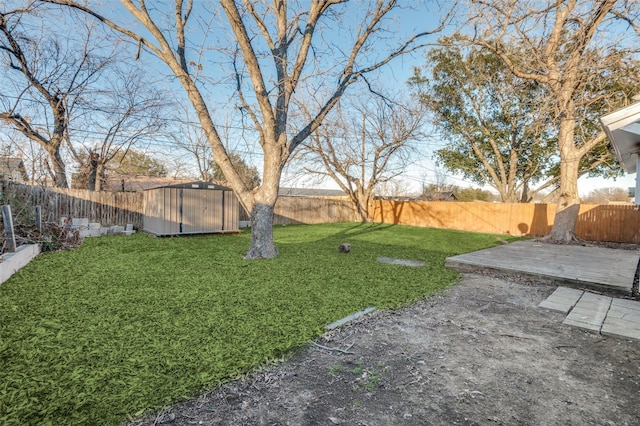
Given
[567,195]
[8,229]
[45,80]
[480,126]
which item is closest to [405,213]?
[480,126]

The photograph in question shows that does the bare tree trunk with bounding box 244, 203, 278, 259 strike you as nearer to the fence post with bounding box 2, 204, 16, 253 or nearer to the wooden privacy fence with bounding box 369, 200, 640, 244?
the fence post with bounding box 2, 204, 16, 253

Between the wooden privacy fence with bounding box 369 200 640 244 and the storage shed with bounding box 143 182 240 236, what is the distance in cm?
970

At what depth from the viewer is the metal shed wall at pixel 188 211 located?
28.7 ft

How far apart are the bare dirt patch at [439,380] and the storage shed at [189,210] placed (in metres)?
7.64

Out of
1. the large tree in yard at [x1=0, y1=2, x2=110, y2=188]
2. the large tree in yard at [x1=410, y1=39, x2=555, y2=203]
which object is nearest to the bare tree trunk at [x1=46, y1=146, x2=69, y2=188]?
the large tree in yard at [x1=0, y1=2, x2=110, y2=188]

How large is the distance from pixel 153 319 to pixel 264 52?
185 inches

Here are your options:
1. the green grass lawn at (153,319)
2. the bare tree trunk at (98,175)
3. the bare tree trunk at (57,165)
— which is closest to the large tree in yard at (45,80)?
the bare tree trunk at (57,165)

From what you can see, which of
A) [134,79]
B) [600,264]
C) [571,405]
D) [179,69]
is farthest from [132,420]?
[134,79]

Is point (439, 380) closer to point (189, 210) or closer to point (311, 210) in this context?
point (189, 210)

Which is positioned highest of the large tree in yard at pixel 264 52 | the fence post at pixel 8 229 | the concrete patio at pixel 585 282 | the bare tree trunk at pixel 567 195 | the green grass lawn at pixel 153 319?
the large tree in yard at pixel 264 52

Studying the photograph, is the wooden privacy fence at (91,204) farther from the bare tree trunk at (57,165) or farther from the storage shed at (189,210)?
the bare tree trunk at (57,165)

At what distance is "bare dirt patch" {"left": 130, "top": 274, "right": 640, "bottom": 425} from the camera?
1.54 m

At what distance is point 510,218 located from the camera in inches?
514

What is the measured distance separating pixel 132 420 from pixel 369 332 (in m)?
1.75
